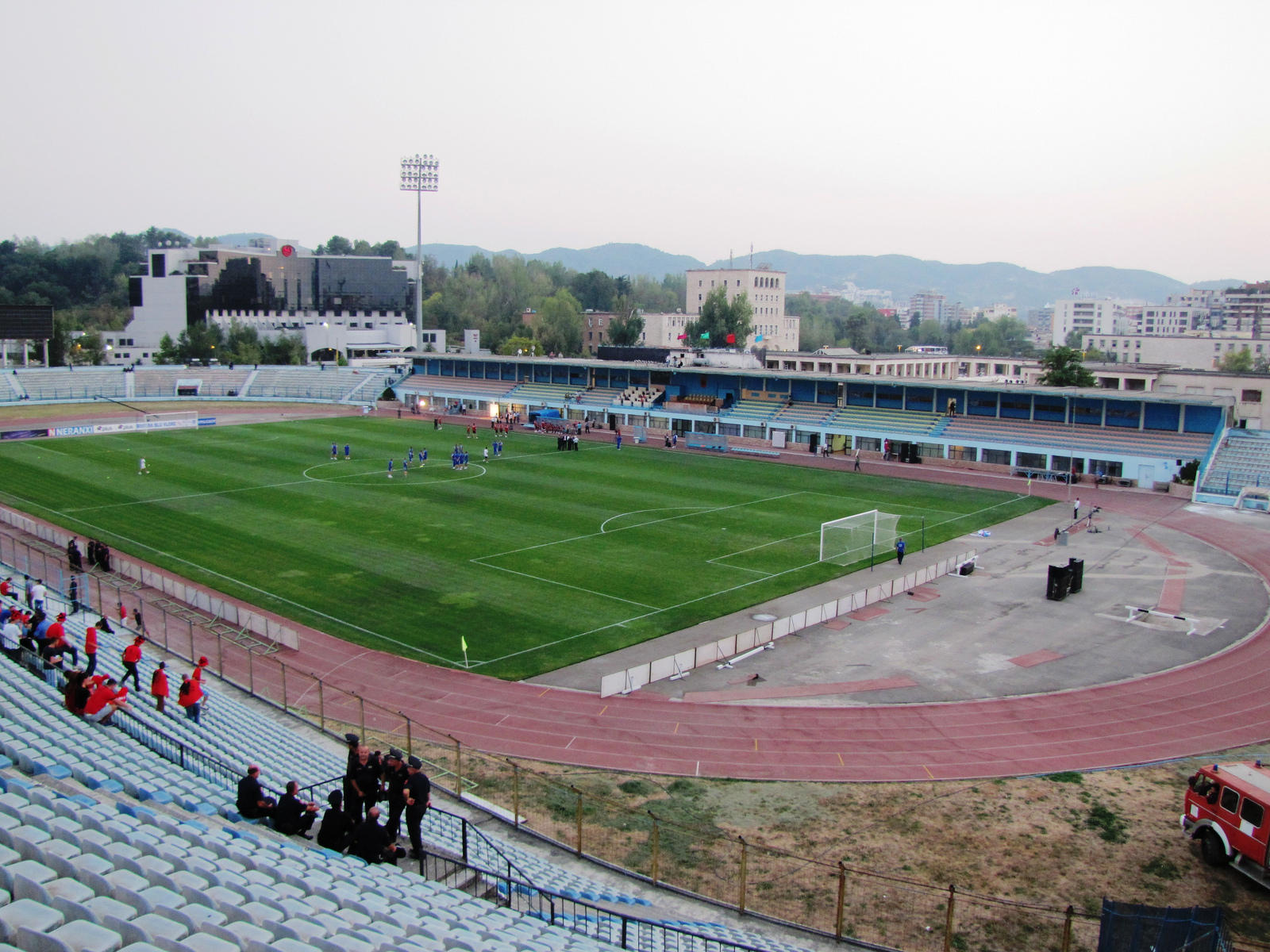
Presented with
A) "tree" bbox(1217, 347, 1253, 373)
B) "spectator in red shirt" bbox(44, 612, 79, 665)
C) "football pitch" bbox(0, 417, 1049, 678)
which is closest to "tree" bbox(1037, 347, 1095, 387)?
"football pitch" bbox(0, 417, 1049, 678)

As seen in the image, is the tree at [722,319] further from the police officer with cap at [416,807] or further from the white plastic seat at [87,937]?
the white plastic seat at [87,937]

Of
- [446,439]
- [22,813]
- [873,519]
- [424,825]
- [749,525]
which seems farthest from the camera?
[446,439]

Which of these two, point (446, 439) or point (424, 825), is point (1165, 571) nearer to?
point (424, 825)

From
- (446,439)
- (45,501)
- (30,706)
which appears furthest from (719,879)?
(446,439)

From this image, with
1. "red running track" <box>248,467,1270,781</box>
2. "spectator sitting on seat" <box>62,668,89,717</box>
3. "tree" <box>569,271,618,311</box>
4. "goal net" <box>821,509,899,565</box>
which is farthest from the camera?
"tree" <box>569,271,618,311</box>

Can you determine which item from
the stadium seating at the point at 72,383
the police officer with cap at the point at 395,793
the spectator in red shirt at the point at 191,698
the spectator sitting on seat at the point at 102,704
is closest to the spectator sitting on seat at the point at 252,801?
the police officer with cap at the point at 395,793

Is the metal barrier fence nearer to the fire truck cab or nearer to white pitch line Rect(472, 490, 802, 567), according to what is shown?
the fire truck cab

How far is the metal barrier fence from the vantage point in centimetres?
1474

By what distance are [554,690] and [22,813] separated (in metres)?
15.1

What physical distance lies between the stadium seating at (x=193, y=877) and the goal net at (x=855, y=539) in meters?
24.8

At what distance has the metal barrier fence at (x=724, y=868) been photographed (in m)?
14.7

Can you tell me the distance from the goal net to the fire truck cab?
20683 millimetres

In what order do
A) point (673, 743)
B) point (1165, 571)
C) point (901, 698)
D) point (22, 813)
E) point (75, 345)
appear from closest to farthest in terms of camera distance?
point (22, 813) → point (673, 743) → point (901, 698) → point (1165, 571) → point (75, 345)

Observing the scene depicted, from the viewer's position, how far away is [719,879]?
52.9 feet
